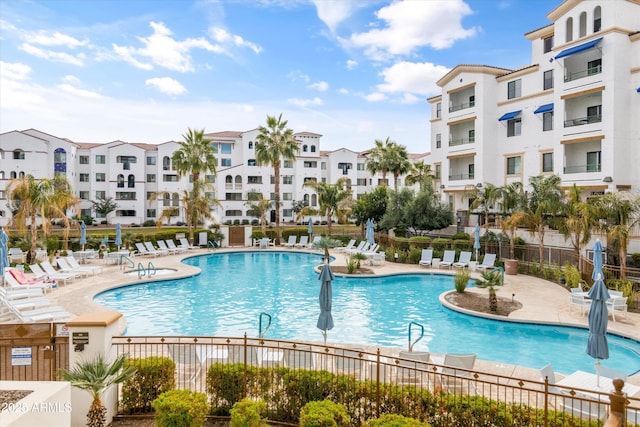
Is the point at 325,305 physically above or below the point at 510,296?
above

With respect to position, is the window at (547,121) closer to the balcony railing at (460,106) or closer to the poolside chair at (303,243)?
the balcony railing at (460,106)

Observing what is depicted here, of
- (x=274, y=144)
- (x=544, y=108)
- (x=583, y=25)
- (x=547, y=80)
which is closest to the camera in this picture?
(x=583, y=25)

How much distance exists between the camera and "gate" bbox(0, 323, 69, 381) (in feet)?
25.7

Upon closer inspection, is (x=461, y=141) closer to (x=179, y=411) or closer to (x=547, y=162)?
(x=547, y=162)

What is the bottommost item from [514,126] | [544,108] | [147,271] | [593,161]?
[147,271]

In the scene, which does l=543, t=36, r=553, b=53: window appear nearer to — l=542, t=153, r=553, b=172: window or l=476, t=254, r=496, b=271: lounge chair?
l=542, t=153, r=553, b=172: window

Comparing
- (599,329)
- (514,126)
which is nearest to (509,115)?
(514,126)

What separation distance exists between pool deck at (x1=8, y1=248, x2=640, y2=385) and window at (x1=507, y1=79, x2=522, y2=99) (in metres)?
17.9

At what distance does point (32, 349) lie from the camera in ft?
25.8

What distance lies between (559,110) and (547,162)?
13.4 feet

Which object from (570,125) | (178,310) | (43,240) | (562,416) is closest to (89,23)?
(178,310)

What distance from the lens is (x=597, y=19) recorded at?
1120 inches

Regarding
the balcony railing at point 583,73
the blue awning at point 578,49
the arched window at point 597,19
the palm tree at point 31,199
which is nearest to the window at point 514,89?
the balcony railing at point 583,73

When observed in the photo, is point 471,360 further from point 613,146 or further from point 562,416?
point 613,146
